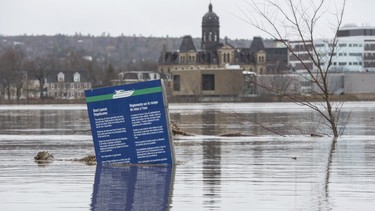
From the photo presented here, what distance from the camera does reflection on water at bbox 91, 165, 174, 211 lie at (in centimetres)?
1455

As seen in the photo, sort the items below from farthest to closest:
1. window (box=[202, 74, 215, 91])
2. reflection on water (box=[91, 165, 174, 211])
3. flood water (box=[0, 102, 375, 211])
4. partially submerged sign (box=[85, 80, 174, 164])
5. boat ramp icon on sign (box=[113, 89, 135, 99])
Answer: window (box=[202, 74, 215, 91])
boat ramp icon on sign (box=[113, 89, 135, 99])
partially submerged sign (box=[85, 80, 174, 164])
flood water (box=[0, 102, 375, 211])
reflection on water (box=[91, 165, 174, 211])

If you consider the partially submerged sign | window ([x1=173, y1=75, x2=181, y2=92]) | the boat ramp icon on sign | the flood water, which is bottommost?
window ([x1=173, y1=75, x2=181, y2=92])

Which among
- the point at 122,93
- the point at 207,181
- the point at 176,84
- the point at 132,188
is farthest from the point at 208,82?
the point at 132,188

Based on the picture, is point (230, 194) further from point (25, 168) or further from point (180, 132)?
point (180, 132)

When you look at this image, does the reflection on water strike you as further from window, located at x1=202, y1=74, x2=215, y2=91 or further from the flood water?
window, located at x1=202, y1=74, x2=215, y2=91

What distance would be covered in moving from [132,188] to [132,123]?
12.7 feet

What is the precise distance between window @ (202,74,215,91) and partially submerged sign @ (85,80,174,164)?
170744 mm

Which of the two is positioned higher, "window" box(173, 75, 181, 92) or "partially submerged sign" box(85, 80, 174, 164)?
"partially submerged sign" box(85, 80, 174, 164)

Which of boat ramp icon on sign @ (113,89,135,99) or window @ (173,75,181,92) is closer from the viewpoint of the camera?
boat ramp icon on sign @ (113,89,135,99)

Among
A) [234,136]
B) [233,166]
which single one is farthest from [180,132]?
[233,166]

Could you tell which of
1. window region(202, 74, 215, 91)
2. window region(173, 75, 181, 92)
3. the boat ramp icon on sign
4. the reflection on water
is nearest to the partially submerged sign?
the boat ramp icon on sign

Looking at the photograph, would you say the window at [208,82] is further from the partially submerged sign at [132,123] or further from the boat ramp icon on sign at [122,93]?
the boat ramp icon on sign at [122,93]

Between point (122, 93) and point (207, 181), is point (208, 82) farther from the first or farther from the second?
point (207, 181)

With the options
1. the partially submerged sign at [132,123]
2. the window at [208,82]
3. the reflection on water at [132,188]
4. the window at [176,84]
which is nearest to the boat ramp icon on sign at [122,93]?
the partially submerged sign at [132,123]
